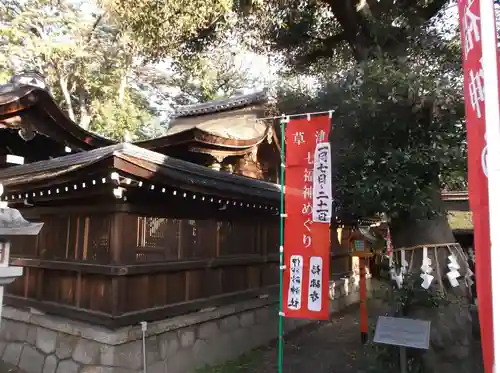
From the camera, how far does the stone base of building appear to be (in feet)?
20.5

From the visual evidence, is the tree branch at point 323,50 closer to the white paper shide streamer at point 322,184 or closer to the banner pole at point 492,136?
the white paper shide streamer at point 322,184

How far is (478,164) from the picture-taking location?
275 cm

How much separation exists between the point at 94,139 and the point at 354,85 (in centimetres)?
703

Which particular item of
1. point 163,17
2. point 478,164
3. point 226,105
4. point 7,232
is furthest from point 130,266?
point 226,105

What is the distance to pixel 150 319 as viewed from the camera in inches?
263

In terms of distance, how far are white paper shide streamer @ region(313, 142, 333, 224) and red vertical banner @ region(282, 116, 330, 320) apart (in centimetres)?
8

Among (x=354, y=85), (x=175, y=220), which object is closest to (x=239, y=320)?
(x=175, y=220)

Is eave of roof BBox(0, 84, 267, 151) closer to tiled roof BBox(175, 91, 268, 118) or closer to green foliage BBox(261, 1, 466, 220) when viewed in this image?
green foliage BBox(261, 1, 466, 220)

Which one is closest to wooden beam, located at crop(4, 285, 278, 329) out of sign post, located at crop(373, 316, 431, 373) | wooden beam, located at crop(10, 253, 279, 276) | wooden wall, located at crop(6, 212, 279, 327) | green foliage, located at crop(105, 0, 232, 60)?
wooden wall, located at crop(6, 212, 279, 327)

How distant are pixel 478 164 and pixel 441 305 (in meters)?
4.00

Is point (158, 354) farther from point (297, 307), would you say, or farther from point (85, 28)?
point (85, 28)

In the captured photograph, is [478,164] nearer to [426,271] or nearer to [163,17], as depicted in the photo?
[426,271]

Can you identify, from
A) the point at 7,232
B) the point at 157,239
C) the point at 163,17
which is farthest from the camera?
the point at 163,17

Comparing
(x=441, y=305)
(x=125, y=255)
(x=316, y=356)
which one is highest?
(x=125, y=255)
